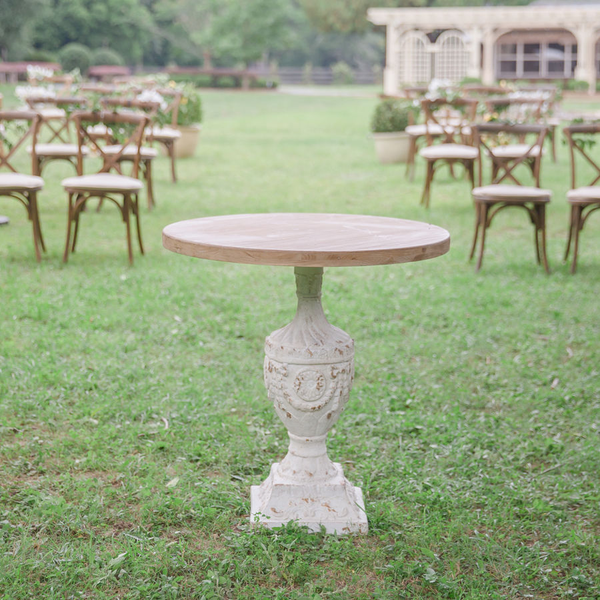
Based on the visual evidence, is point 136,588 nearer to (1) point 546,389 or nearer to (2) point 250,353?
(2) point 250,353

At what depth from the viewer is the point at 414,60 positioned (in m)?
26.6

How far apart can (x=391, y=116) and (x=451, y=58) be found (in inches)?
666

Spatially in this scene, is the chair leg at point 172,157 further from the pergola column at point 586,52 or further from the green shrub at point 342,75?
the green shrub at point 342,75

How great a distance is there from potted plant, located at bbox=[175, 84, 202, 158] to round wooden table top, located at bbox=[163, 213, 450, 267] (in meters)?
8.87

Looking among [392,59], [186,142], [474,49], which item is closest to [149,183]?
[186,142]

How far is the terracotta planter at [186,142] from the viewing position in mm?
11398

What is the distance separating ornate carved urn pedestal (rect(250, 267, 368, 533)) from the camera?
2466mm

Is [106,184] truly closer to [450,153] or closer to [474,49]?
[450,153]

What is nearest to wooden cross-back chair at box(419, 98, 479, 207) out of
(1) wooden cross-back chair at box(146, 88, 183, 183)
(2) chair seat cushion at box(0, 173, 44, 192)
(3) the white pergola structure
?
(1) wooden cross-back chair at box(146, 88, 183, 183)

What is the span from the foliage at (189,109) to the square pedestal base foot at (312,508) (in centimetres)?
915

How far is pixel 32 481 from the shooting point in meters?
2.77

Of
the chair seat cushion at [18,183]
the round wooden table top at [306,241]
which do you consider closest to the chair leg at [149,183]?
the chair seat cushion at [18,183]

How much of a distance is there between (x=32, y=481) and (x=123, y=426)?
51cm

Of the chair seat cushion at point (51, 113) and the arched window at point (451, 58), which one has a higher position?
the arched window at point (451, 58)
